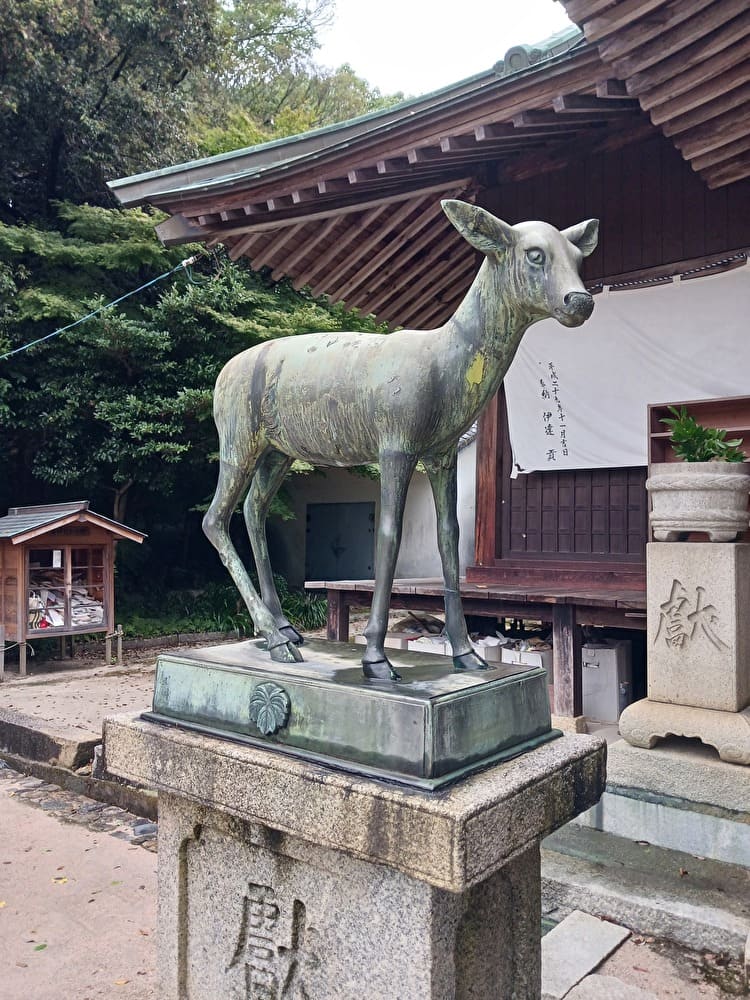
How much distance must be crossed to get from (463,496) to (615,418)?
6911 mm

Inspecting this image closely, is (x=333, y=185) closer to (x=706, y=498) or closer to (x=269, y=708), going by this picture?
(x=706, y=498)

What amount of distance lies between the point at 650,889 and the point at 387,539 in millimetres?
2410

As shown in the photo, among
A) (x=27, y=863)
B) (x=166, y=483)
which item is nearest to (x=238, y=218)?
(x=27, y=863)

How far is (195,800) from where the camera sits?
81.8 inches

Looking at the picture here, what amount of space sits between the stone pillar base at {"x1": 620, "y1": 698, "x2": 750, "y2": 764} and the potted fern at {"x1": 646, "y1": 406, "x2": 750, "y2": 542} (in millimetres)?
912

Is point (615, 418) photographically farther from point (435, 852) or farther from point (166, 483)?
point (166, 483)

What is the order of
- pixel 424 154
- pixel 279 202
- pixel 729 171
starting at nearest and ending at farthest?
pixel 729 171, pixel 424 154, pixel 279 202

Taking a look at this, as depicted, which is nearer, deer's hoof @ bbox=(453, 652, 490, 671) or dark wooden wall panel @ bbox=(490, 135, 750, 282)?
deer's hoof @ bbox=(453, 652, 490, 671)

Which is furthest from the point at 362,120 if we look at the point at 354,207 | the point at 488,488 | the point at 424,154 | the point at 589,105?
the point at 488,488

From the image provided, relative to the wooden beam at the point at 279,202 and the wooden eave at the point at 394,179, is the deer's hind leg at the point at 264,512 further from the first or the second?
the wooden beam at the point at 279,202

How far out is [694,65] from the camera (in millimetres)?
3398

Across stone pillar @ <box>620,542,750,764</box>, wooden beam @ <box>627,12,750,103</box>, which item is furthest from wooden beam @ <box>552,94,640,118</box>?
stone pillar @ <box>620,542,750,764</box>

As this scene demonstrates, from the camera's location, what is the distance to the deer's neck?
1875mm

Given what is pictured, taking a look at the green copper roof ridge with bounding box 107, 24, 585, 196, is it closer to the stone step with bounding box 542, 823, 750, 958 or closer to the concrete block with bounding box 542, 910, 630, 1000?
the stone step with bounding box 542, 823, 750, 958
